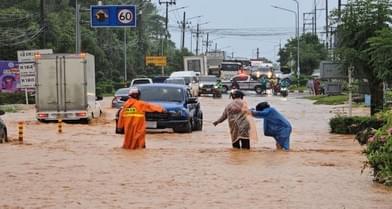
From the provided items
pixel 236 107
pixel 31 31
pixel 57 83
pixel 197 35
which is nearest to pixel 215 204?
pixel 236 107

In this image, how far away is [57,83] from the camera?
31.2 metres

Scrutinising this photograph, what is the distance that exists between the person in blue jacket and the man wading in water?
248 mm

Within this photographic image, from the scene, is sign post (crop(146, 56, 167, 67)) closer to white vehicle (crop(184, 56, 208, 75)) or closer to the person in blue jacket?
white vehicle (crop(184, 56, 208, 75))

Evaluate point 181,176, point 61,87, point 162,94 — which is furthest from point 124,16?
point 181,176

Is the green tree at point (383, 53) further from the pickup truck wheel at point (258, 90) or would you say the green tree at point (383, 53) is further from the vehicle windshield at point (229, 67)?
the vehicle windshield at point (229, 67)

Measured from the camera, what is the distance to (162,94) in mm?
25359

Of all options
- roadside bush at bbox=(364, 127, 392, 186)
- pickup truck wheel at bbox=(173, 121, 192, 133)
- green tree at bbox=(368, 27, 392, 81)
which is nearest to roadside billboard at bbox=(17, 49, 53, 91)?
pickup truck wheel at bbox=(173, 121, 192, 133)

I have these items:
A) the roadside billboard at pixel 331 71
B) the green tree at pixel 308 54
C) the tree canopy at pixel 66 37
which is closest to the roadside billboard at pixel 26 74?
the tree canopy at pixel 66 37

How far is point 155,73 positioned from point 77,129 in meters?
77.5

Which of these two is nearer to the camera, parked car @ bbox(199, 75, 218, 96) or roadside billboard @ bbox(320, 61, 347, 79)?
roadside billboard @ bbox(320, 61, 347, 79)

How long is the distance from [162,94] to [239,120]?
22.6 feet

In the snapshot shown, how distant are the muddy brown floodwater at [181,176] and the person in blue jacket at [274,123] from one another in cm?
41

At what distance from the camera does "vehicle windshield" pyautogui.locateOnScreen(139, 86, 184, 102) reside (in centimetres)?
2509

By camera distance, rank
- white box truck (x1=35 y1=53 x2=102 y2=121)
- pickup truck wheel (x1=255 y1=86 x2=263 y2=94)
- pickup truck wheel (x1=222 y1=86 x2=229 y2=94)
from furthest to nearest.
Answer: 1. pickup truck wheel (x1=222 y1=86 x2=229 y2=94)
2. pickup truck wheel (x1=255 y1=86 x2=263 y2=94)
3. white box truck (x1=35 y1=53 x2=102 y2=121)
